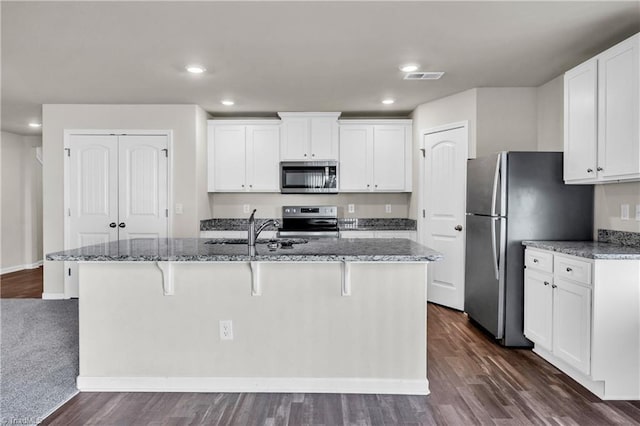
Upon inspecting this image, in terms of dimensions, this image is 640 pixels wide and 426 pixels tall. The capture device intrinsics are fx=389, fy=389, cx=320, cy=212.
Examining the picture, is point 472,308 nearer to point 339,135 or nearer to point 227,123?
point 339,135

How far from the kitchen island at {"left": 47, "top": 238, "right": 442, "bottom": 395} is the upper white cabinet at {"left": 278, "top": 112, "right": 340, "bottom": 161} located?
8.82ft

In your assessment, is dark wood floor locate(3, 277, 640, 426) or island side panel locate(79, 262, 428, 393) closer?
dark wood floor locate(3, 277, 640, 426)

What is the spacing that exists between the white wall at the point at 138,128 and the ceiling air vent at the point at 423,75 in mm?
2589

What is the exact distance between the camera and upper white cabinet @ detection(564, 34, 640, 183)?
7.93 ft

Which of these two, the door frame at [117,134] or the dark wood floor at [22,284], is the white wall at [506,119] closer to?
the door frame at [117,134]

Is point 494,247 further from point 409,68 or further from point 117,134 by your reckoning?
point 117,134

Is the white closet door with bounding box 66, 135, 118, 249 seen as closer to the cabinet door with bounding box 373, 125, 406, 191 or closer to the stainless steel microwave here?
the stainless steel microwave

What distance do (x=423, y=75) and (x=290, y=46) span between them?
1376 mm

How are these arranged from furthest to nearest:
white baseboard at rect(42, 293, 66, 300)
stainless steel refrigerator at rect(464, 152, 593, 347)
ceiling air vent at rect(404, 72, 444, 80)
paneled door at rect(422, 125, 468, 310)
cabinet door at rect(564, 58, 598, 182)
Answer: white baseboard at rect(42, 293, 66, 300) < paneled door at rect(422, 125, 468, 310) < ceiling air vent at rect(404, 72, 444, 80) < stainless steel refrigerator at rect(464, 152, 593, 347) < cabinet door at rect(564, 58, 598, 182)

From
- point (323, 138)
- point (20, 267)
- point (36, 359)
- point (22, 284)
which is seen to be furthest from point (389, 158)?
point (20, 267)

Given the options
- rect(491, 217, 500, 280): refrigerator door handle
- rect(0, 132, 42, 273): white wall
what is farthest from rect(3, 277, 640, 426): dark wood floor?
rect(0, 132, 42, 273): white wall

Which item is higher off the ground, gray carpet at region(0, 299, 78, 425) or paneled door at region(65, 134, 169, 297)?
paneled door at region(65, 134, 169, 297)

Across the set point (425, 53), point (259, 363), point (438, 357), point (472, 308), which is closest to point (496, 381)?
point (438, 357)

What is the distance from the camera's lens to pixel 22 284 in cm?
580
